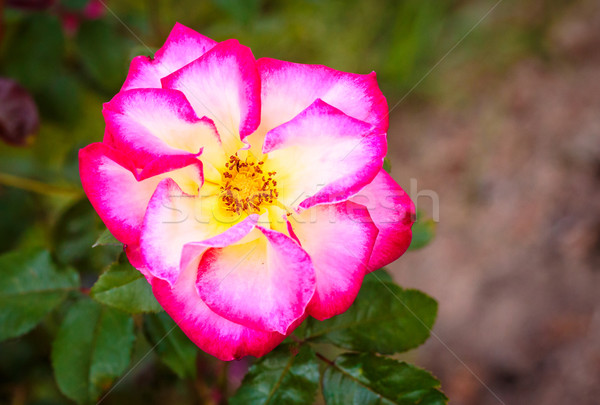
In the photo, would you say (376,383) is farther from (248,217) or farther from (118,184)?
(118,184)

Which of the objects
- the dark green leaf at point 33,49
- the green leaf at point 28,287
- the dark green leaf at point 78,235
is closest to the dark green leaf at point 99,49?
the dark green leaf at point 33,49

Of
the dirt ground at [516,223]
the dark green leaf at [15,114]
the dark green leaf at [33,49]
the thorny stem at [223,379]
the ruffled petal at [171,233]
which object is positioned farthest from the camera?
the dirt ground at [516,223]

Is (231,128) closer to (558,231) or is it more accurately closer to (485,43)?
(558,231)

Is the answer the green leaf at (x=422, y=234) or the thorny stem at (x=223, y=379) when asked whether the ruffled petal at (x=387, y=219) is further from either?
the thorny stem at (x=223, y=379)

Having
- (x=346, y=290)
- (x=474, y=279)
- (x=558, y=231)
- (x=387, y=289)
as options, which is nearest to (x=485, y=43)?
(x=558, y=231)

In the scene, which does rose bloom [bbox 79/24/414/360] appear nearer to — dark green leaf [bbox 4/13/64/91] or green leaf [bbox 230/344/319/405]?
green leaf [bbox 230/344/319/405]
